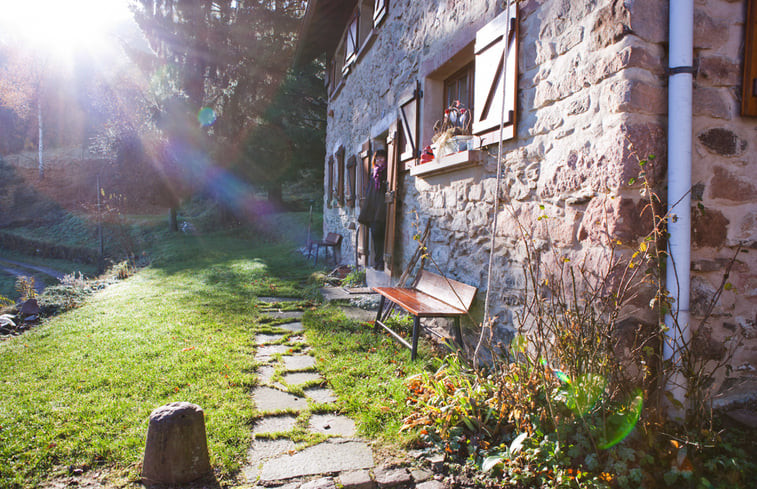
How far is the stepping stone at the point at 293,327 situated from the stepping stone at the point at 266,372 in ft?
3.72

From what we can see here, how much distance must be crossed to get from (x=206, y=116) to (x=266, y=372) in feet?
49.0

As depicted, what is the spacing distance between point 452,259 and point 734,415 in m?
2.30

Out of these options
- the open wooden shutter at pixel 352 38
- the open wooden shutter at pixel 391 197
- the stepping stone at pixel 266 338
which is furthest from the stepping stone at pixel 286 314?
the open wooden shutter at pixel 352 38

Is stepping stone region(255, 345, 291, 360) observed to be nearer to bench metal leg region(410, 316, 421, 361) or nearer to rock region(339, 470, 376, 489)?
bench metal leg region(410, 316, 421, 361)

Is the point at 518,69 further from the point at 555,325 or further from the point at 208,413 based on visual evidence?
the point at 208,413

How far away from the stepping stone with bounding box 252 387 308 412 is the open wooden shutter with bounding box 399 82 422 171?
297 cm

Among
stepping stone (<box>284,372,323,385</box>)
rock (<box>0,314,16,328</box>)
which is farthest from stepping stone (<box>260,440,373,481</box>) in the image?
rock (<box>0,314,16,328</box>)

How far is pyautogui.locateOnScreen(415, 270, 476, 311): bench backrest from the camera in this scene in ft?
11.8

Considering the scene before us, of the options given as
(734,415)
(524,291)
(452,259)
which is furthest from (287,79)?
(734,415)

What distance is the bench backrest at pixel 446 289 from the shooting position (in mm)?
3587

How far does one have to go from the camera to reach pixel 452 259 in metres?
4.13

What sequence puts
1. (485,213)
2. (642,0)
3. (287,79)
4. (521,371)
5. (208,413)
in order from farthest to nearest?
1. (287,79)
2. (485,213)
3. (208,413)
4. (521,371)
5. (642,0)

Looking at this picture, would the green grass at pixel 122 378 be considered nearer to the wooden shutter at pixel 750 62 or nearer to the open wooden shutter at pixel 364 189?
the open wooden shutter at pixel 364 189

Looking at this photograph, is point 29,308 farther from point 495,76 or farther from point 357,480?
point 495,76
